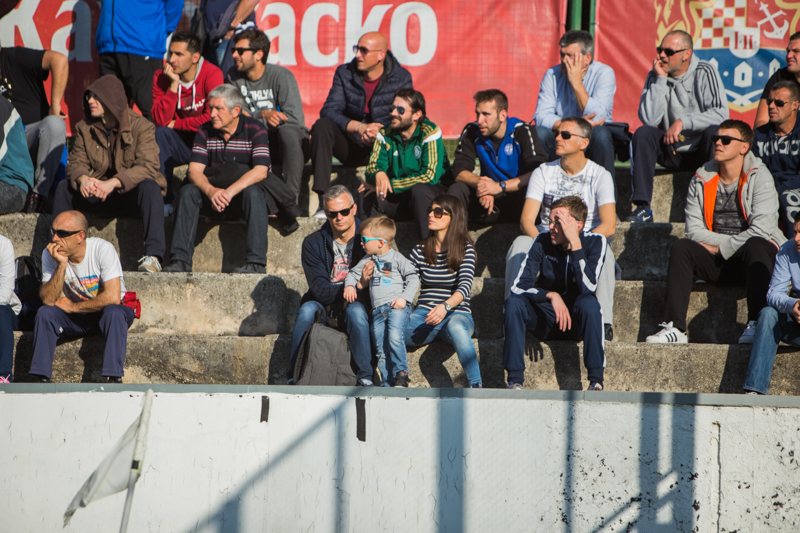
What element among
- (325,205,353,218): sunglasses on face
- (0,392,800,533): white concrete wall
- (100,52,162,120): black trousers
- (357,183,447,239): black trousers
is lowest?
(0,392,800,533): white concrete wall

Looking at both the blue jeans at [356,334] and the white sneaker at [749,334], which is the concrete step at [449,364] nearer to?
the white sneaker at [749,334]

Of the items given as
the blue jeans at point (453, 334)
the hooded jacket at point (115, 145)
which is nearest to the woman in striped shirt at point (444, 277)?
the blue jeans at point (453, 334)

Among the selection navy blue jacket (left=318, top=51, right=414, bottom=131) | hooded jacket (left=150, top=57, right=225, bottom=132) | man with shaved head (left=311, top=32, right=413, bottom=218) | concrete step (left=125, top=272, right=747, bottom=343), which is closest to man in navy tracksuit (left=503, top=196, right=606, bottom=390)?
concrete step (left=125, top=272, right=747, bottom=343)

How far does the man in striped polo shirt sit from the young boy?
3.37 feet

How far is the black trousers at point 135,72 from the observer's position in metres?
7.13

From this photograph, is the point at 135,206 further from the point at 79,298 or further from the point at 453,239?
the point at 453,239

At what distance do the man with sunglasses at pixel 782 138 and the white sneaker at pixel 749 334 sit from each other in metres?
1.41

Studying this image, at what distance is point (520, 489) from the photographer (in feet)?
10.5

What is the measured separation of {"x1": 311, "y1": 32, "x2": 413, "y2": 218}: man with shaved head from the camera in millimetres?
6477

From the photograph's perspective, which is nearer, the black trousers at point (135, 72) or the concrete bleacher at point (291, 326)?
the concrete bleacher at point (291, 326)

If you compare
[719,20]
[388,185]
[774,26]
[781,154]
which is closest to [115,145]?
[388,185]

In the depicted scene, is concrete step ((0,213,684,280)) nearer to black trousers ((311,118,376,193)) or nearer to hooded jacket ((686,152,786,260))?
black trousers ((311,118,376,193))

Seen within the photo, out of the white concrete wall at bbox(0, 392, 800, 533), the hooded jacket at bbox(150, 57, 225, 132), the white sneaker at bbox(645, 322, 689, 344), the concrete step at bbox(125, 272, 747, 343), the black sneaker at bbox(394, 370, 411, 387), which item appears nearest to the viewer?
the white concrete wall at bbox(0, 392, 800, 533)

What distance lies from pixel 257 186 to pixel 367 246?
1347 millimetres
